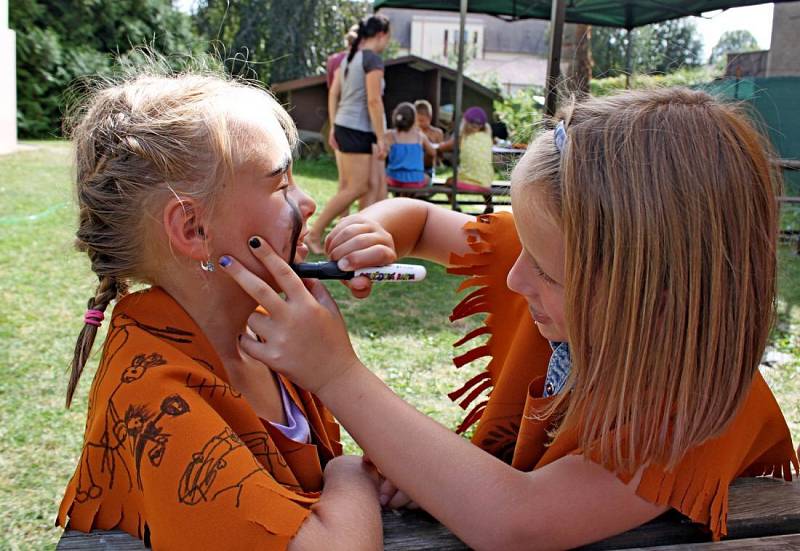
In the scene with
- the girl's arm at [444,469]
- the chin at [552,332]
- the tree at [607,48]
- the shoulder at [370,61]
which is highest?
the tree at [607,48]

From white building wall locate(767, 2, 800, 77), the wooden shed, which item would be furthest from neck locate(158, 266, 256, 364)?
the wooden shed

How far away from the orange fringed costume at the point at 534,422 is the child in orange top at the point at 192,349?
325 millimetres

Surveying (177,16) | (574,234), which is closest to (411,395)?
(574,234)

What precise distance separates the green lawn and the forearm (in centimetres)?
62

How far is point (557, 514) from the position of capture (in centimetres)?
112

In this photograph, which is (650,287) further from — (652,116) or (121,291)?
(121,291)

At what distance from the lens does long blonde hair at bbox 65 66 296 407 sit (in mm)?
1373

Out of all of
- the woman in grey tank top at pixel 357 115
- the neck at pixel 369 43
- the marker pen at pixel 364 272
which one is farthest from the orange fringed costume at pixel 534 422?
the neck at pixel 369 43

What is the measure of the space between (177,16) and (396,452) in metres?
22.8

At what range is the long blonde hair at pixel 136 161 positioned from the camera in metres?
1.37

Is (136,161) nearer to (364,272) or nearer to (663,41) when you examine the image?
(364,272)

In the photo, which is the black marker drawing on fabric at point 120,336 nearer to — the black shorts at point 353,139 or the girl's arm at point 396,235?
the girl's arm at point 396,235

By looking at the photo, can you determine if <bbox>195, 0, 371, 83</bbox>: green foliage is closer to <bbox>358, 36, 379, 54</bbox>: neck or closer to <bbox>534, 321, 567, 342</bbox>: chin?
<bbox>358, 36, 379, 54</bbox>: neck

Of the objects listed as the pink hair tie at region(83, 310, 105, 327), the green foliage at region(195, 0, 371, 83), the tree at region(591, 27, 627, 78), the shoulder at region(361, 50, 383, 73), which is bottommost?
the pink hair tie at region(83, 310, 105, 327)
